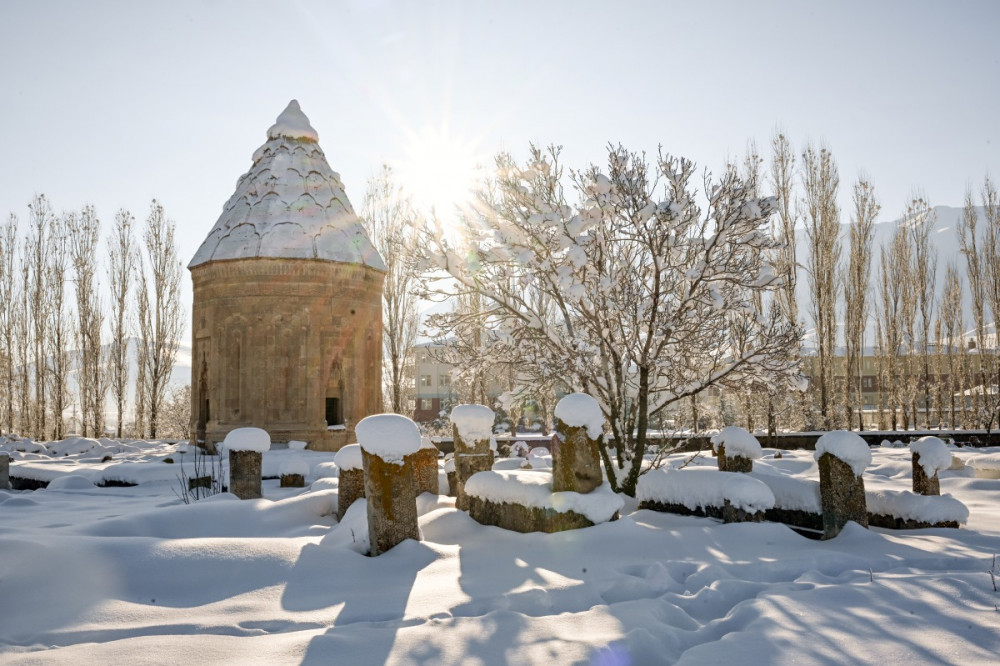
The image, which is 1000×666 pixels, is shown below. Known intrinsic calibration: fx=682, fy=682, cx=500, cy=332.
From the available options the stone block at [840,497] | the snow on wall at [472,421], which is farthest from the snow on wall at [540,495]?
the stone block at [840,497]

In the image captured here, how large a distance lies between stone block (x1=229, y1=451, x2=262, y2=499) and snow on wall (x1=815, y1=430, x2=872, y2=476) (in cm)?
666

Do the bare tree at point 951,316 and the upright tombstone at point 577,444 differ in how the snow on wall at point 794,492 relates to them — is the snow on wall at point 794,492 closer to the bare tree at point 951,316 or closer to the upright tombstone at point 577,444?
the upright tombstone at point 577,444

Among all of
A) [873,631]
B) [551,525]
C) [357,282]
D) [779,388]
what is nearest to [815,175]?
[357,282]

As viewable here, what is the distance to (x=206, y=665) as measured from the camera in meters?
3.18

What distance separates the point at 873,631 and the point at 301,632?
2923 mm

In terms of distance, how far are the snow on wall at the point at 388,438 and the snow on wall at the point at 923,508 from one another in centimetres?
431

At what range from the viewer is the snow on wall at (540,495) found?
5.81 metres

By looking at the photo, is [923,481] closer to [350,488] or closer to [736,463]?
[736,463]

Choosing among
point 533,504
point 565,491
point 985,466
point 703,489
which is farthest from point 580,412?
point 985,466

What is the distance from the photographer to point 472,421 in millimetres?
7152

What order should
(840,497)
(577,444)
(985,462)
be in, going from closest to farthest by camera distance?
(840,497) → (577,444) → (985,462)

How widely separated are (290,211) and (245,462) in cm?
996

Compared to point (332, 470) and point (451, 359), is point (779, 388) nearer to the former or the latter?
point (451, 359)

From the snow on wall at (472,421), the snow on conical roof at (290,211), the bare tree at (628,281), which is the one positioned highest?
the snow on conical roof at (290,211)
